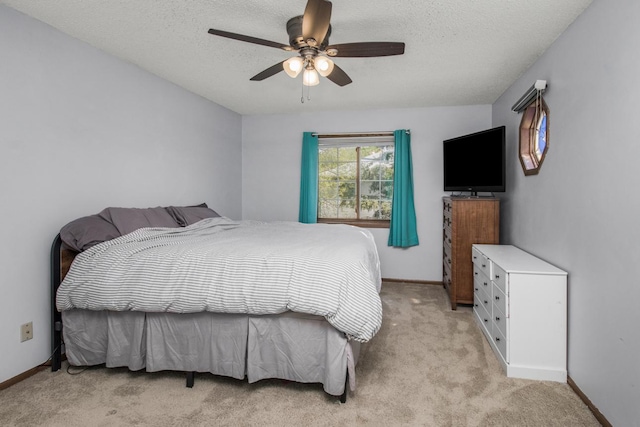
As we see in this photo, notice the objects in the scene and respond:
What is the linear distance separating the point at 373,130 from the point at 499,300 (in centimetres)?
294

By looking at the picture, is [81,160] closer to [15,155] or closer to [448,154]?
[15,155]

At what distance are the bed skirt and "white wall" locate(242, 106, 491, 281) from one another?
8.72 ft

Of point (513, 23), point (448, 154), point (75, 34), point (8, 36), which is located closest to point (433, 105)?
point (448, 154)

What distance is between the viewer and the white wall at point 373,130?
179 inches

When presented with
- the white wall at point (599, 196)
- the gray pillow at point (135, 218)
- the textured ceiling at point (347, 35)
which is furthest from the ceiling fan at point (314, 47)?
the gray pillow at point (135, 218)

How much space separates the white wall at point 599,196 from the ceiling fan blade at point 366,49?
1100 millimetres

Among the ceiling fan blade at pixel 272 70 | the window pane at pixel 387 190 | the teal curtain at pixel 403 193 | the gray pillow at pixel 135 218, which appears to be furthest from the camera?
the window pane at pixel 387 190

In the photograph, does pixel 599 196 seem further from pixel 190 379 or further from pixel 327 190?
pixel 327 190

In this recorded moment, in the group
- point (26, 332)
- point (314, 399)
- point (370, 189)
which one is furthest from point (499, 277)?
point (26, 332)

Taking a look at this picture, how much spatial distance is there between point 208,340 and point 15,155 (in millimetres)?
1674

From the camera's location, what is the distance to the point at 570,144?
2244 mm

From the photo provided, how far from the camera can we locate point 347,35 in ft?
8.11

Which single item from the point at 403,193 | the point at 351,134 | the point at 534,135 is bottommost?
the point at 403,193

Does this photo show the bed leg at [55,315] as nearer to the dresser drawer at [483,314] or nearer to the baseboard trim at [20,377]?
the baseboard trim at [20,377]
